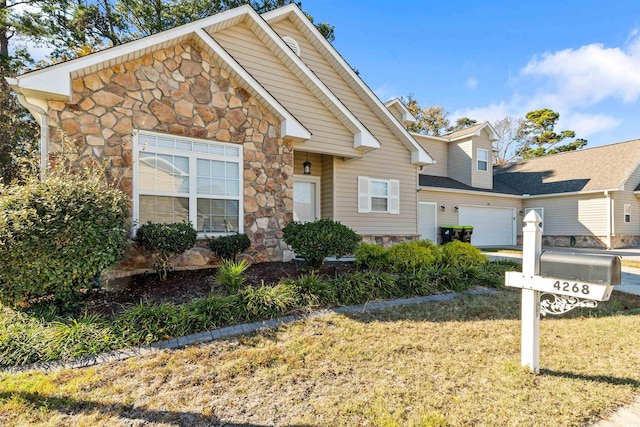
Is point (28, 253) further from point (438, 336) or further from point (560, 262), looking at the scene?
point (560, 262)

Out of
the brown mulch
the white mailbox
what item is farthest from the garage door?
the white mailbox

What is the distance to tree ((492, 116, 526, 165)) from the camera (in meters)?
32.9

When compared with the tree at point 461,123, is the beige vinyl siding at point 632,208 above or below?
below

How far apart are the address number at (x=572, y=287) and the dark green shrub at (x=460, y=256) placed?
14.3ft

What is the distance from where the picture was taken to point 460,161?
17984 mm

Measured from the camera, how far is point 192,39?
661cm

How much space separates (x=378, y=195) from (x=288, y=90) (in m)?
4.31

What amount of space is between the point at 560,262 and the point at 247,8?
8302mm

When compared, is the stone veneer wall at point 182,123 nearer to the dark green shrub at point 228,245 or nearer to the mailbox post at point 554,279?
the dark green shrub at point 228,245

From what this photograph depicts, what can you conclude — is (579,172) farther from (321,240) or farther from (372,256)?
(321,240)

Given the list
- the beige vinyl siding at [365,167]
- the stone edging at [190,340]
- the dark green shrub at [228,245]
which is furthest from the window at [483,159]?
the dark green shrub at [228,245]

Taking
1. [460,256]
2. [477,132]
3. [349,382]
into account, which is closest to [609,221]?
[477,132]

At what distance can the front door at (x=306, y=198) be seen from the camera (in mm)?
10328

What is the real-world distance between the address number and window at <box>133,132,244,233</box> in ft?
18.3
